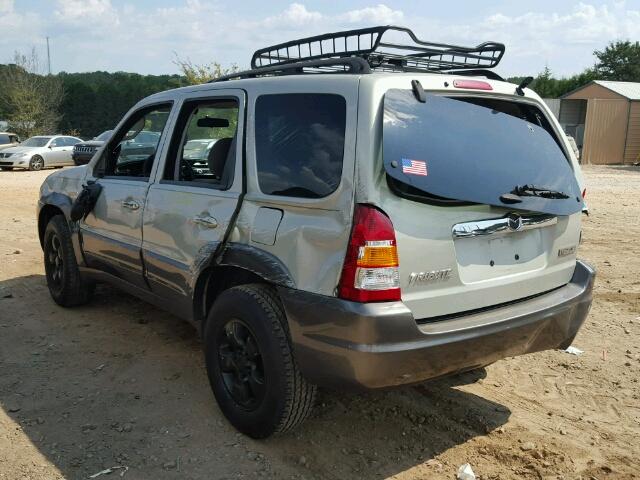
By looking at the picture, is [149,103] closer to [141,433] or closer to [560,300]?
[141,433]

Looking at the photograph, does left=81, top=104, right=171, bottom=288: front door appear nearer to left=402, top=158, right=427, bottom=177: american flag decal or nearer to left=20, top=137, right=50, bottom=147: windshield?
left=402, top=158, right=427, bottom=177: american flag decal

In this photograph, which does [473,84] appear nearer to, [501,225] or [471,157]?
[471,157]

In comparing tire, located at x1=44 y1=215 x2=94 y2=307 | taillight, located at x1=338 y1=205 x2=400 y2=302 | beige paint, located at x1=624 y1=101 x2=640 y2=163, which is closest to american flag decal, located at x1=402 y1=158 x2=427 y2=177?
taillight, located at x1=338 y1=205 x2=400 y2=302

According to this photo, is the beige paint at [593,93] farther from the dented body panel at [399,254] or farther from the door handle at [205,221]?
the door handle at [205,221]

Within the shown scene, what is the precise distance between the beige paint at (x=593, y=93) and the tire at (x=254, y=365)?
94.9ft

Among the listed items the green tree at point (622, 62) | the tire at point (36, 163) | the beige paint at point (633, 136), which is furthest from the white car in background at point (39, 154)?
the green tree at point (622, 62)

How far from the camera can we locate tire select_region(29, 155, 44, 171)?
75.1ft

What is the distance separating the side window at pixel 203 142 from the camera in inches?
143

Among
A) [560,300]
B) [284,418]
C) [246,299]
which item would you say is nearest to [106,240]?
[246,299]

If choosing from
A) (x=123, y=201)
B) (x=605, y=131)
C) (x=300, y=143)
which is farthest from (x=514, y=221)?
(x=605, y=131)

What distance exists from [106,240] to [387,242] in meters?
2.73

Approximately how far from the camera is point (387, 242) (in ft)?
8.77

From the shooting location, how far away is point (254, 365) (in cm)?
324

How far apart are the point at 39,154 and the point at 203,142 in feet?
70.4
